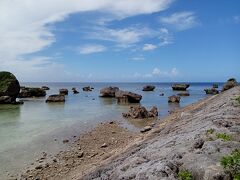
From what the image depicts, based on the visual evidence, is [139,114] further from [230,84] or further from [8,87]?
[8,87]

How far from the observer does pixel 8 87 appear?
195 feet

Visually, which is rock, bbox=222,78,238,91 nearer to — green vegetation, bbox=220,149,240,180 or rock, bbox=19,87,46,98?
rock, bbox=19,87,46,98

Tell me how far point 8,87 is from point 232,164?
56.9 meters

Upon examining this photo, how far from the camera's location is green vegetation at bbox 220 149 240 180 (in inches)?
269

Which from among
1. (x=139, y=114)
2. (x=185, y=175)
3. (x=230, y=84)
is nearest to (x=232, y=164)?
(x=185, y=175)

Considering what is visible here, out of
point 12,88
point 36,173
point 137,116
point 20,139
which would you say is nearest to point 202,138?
point 36,173

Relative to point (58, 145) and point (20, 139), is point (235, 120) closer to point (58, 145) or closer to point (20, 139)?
point (58, 145)

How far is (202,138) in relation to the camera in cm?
959

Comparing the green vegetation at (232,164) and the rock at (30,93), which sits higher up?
the green vegetation at (232,164)

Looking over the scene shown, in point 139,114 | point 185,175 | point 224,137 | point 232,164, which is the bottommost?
point 139,114

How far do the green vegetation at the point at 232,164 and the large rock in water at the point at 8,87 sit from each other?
177 feet

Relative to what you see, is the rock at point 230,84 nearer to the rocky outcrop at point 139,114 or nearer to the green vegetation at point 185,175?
the rocky outcrop at point 139,114

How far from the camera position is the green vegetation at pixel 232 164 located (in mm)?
6820

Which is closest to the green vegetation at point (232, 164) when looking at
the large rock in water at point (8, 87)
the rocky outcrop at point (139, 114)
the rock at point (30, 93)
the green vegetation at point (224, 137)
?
the green vegetation at point (224, 137)
